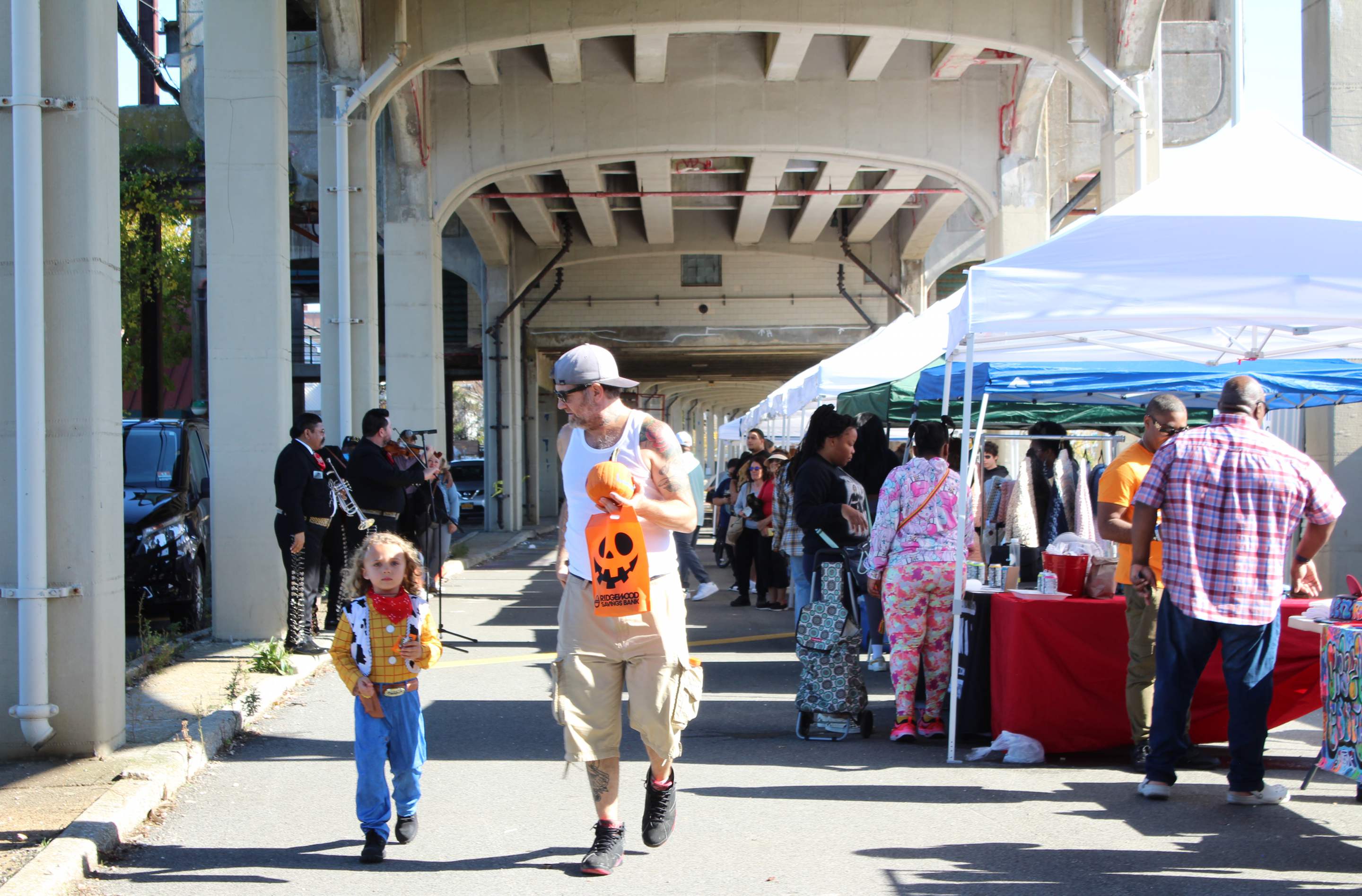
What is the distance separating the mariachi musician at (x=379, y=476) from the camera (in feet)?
34.6

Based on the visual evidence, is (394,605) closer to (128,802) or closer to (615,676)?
(615,676)

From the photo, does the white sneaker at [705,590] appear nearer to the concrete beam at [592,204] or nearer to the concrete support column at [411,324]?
the concrete support column at [411,324]

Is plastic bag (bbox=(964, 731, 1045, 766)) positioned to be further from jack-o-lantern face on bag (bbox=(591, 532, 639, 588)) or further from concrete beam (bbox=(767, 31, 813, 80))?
concrete beam (bbox=(767, 31, 813, 80))

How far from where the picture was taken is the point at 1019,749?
7.00 metres

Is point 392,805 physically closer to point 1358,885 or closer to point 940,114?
point 1358,885

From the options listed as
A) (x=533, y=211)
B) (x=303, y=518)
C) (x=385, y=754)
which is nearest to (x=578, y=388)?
(x=385, y=754)

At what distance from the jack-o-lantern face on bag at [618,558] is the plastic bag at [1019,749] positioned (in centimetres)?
309

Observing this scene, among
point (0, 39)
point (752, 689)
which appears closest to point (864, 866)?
point (752, 689)

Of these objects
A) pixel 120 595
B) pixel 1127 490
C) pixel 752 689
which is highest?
pixel 1127 490

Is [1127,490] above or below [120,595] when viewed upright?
above

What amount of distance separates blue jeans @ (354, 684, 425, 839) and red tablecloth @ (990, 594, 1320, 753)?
3.32 meters

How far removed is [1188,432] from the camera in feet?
19.9

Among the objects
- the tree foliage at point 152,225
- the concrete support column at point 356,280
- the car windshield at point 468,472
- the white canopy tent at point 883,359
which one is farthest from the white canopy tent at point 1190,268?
the car windshield at point 468,472

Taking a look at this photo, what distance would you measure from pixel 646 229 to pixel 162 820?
24.0m
